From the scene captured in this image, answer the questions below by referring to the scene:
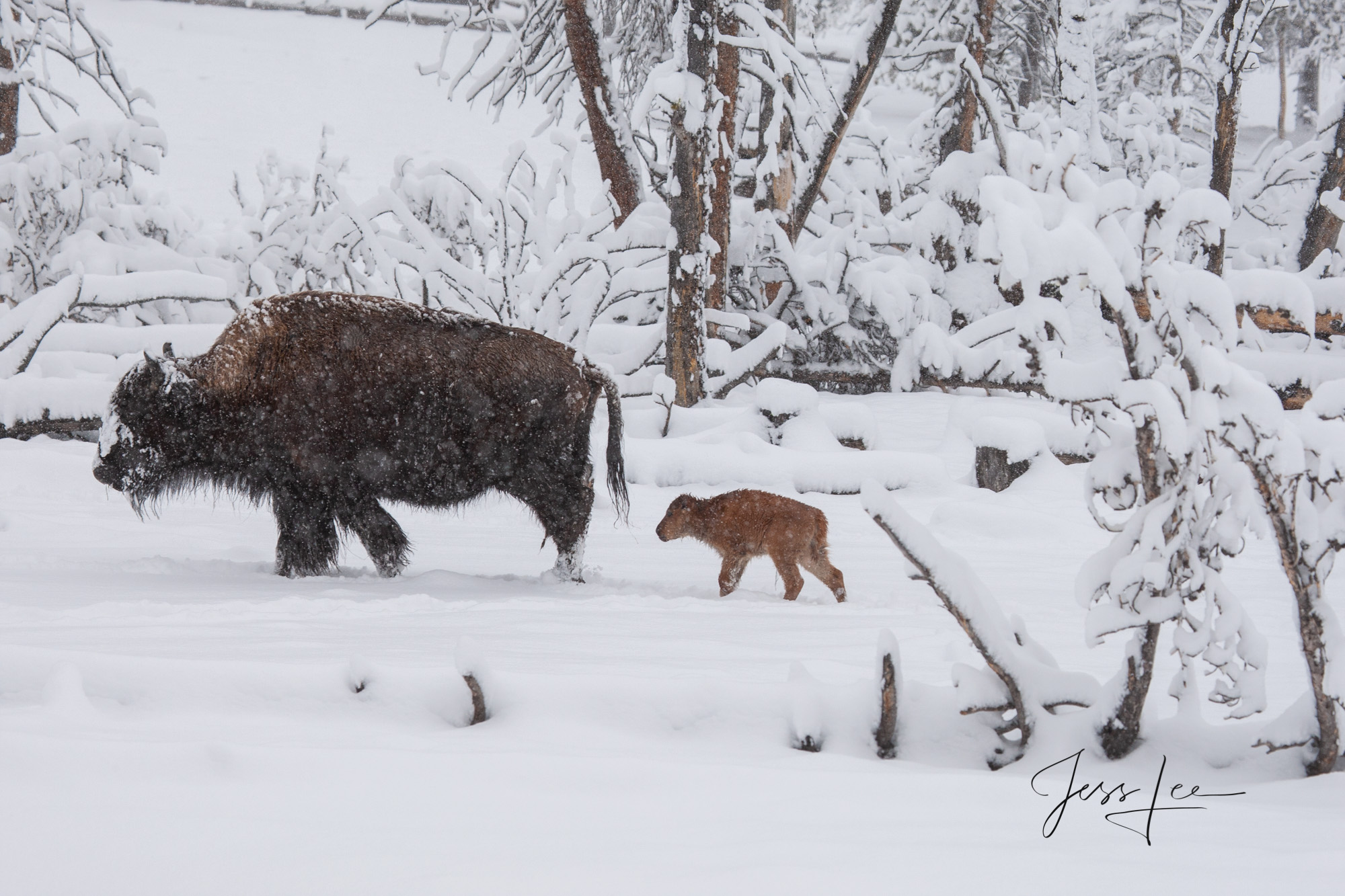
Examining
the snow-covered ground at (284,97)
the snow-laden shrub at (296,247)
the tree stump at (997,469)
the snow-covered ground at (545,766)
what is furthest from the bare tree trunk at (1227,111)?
the snow-covered ground at (284,97)

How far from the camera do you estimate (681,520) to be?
17.3 feet

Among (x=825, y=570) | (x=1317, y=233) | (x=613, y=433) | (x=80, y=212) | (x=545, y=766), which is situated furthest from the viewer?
(x=1317, y=233)

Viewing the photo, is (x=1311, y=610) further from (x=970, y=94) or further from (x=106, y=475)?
(x=970, y=94)

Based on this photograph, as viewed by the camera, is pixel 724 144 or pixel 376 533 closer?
pixel 376 533

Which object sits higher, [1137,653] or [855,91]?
[855,91]

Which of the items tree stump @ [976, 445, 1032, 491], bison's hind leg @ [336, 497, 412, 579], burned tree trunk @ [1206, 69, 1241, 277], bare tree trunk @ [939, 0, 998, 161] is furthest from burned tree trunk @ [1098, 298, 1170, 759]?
burned tree trunk @ [1206, 69, 1241, 277]

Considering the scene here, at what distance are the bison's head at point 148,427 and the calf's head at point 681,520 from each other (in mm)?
2362

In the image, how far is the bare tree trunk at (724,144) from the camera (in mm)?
8719

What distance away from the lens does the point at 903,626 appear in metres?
3.84

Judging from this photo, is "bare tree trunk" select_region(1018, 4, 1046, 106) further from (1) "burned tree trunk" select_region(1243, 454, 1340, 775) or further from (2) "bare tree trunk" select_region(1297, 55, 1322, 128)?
(1) "burned tree trunk" select_region(1243, 454, 1340, 775)
